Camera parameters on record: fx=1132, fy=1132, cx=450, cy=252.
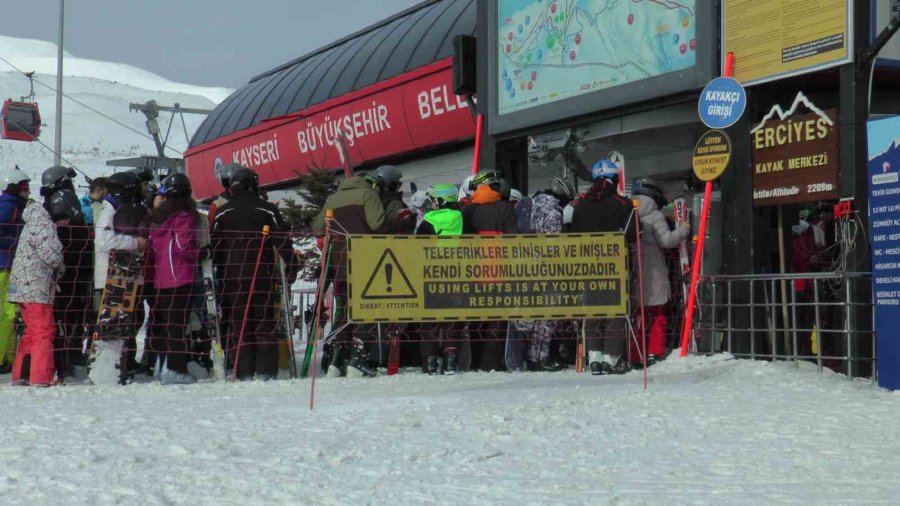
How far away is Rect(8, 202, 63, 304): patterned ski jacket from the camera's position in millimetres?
8641

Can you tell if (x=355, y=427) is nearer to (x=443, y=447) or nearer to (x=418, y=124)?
(x=443, y=447)

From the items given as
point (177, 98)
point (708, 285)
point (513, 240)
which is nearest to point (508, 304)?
point (513, 240)

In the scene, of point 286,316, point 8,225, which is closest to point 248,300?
point 286,316

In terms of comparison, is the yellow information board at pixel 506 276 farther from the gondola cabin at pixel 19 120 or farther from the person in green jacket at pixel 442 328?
the gondola cabin at pixel 19 120

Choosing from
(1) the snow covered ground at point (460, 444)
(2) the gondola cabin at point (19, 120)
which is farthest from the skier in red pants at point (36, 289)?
(2) the gondola cabin at point (19, 120)

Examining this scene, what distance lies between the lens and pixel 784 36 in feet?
30.3

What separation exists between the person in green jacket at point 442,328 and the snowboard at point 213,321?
5.40 ft

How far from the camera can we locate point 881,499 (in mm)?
4496

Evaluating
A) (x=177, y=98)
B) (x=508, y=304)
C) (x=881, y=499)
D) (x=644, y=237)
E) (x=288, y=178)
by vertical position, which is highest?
(x=177, y=98)

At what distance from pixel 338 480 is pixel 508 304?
356cm

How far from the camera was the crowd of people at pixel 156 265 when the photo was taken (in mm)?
8969

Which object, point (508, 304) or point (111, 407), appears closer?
point (111, 407)

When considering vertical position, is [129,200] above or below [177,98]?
below

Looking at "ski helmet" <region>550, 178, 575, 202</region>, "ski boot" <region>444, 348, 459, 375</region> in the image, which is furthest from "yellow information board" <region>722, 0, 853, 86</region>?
"ski boot" <region>444, 348, 459, 375</region>
